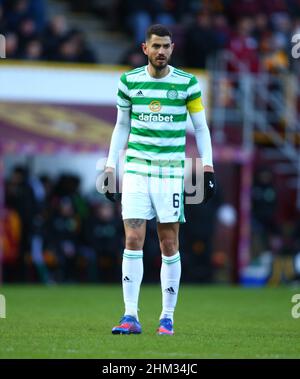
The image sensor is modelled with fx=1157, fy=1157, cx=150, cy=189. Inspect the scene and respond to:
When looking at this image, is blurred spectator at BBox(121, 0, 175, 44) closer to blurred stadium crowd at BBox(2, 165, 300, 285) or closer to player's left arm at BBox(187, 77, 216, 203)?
blurred stadium crowd at BBox(2, 165, 300, 285)

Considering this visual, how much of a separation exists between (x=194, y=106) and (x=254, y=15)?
15784 mm

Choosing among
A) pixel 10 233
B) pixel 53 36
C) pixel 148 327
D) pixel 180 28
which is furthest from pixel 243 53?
pixel 148 327

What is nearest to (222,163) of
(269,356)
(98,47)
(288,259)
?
(288,259)

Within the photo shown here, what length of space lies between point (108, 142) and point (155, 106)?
9.71 metres

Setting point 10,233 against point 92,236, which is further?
point 92,236

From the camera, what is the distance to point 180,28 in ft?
76.1

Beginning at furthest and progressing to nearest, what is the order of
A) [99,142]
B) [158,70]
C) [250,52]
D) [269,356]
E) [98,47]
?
[98,47] → [250,52] → [99,142] → [158,70] → [269,356]

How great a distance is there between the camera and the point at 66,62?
2061 centimetres

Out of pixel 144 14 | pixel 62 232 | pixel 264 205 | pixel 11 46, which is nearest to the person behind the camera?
pixel 11 46

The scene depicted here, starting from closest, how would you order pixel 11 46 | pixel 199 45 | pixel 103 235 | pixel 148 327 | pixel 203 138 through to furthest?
pixel 203 138, pixel 148 327, pixel 11 46, pixel 103 235, pixel 199 45

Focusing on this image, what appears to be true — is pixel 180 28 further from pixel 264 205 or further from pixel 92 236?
pixel 92 236

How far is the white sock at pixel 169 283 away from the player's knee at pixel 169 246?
0.13ft

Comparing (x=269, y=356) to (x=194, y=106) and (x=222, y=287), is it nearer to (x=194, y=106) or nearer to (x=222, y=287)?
(x=194, y=106)
